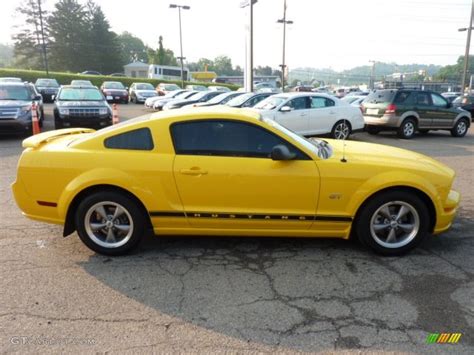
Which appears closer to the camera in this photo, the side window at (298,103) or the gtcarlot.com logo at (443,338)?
the gtcarlot.com logo at (443,338)

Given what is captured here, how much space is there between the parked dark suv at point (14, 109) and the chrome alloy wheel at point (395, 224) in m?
10.5

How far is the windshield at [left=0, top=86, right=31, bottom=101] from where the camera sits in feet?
39.9

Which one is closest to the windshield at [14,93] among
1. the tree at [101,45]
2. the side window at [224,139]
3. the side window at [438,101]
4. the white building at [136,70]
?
the side window at [224,139]

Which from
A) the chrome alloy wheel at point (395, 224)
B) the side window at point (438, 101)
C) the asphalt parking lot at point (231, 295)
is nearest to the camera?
the asphalt parking lot at point (231, 295)

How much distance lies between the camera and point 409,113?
13023 mm

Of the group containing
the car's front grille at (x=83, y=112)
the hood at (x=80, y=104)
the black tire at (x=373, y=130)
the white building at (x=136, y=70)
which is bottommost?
the black tire at (x=373, y=130)

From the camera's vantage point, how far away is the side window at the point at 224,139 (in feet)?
12.9

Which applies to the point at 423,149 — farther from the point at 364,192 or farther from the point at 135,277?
the point at 135,277

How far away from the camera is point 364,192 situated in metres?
3.91

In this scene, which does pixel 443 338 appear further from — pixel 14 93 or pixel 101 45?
pixel 101 45

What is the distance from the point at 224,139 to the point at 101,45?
79320 mm

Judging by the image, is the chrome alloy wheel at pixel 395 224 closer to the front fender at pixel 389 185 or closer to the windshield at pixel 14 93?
the front fender at pixel 389 185

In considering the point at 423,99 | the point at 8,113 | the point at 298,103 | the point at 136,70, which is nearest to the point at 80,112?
the point at 8,113

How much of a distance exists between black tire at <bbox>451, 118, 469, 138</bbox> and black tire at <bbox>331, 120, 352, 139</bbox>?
4.53 metres
